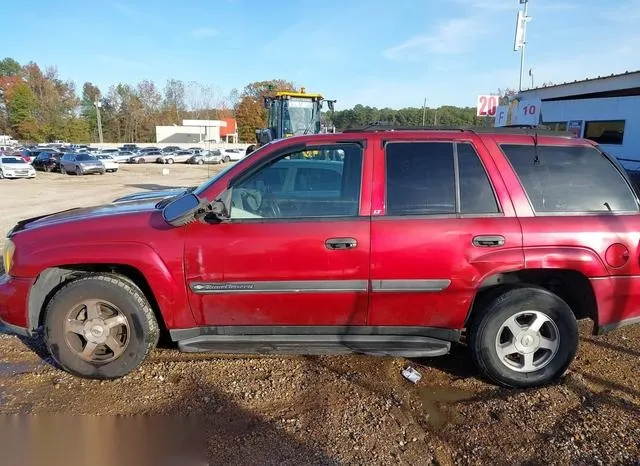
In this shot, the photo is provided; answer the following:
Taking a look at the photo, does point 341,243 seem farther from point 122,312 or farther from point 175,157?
point 175,157

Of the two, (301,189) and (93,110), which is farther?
(93,110)

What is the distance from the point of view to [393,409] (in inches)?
118

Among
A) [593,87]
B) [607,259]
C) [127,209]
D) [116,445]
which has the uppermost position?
[593,87]

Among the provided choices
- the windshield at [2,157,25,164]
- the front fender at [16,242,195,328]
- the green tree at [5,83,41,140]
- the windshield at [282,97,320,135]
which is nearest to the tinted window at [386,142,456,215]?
the front fender at [16,242,195,328]

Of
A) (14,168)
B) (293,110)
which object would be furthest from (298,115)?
(14,168)

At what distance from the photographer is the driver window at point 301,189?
3188 mm

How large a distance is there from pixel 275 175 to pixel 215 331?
1.24 metres

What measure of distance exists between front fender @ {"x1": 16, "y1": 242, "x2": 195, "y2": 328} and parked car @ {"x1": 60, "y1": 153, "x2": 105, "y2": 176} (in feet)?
99.8

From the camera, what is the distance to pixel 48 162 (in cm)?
3388

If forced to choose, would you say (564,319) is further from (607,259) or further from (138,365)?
(138,365)

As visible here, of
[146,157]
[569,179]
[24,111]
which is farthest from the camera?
[24,111]

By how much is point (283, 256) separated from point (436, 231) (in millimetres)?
1078

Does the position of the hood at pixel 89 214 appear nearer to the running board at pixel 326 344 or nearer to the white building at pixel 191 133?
the running board at pixel 326 344

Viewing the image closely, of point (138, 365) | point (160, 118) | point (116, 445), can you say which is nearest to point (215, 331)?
point (138, 365)
